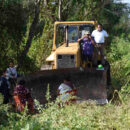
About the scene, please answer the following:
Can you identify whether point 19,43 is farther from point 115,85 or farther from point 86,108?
point 86,108

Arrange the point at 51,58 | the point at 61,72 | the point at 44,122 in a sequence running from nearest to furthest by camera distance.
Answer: the point at 44,122, the point at 61,72, the point at 51,58

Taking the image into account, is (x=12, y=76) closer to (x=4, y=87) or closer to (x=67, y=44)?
(x=4, y=87)

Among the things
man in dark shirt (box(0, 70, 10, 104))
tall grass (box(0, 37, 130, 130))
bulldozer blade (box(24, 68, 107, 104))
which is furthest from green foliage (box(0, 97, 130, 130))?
man in dark shirt (box(0, 70, 10, 104))

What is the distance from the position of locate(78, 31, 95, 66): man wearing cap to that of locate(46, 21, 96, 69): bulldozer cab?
18 cm

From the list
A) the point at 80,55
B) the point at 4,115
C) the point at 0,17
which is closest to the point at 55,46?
the point at 80,55

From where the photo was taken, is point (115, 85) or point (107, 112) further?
point (115, 85)

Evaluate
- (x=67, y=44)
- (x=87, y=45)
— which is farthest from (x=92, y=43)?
(x=67, y=44)

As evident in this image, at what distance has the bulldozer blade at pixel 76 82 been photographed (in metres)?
10.3

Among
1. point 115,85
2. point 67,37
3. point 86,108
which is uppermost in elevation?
point 67,37

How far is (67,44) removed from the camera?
1162 centimetres

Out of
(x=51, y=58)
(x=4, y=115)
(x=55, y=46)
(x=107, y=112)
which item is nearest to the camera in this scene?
(x=107, y=112)

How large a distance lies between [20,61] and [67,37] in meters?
2.10

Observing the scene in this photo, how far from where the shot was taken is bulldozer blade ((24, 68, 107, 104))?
10.3 meters

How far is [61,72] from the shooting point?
1062 cm
